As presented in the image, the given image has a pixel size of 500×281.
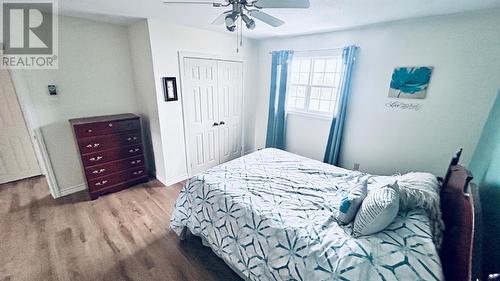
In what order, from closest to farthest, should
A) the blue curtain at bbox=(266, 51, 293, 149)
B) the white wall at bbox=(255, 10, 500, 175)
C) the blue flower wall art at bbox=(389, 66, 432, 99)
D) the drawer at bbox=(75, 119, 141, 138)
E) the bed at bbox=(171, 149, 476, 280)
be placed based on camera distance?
1. the bed at bbox=(171, 149, 476, 280)
2. the white wall at bbox=(255, 10, 500, 175)
3. the blue flower wall art at bbox=(389, 66, 432, 99)
4. the drawer at bbox=(75, 119, 141, 138)
5. the blue curtain at bbox=(266, 51, 293, 149)

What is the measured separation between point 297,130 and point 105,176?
303 cm

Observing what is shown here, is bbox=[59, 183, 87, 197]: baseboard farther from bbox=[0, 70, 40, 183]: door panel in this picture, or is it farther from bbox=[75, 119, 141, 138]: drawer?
bbox=[0, 70, 40, 183]: door panel

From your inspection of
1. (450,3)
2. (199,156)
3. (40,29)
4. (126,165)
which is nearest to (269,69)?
(199,156)

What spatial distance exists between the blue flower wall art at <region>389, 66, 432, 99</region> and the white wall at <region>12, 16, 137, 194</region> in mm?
3660

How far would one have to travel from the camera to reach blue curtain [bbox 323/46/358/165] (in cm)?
277

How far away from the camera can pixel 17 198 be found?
8.84ft

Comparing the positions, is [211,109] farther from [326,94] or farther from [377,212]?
[377,212]

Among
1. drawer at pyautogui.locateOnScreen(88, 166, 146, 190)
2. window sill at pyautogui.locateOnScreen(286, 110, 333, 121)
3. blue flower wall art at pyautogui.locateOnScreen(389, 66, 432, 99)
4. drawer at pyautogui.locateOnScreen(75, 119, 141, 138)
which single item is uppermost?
blue flower wall art at pyautogui.locateOnScreen(389, 66, 432, 99)

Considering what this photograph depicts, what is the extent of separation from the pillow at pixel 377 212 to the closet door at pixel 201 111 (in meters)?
2.61

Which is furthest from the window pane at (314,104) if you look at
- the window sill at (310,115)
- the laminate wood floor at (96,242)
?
the laminate wood floor at (96,242)

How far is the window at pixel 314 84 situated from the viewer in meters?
3.12

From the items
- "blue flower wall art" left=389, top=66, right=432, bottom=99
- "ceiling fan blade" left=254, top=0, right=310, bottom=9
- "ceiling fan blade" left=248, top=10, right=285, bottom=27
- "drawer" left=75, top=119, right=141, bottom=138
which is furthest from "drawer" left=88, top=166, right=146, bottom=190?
"blue flower wall art" left=389, top=66, right=432, bottom=99

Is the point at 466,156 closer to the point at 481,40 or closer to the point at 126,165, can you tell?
the point at 481,40

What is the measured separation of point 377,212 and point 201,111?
2755 mm
